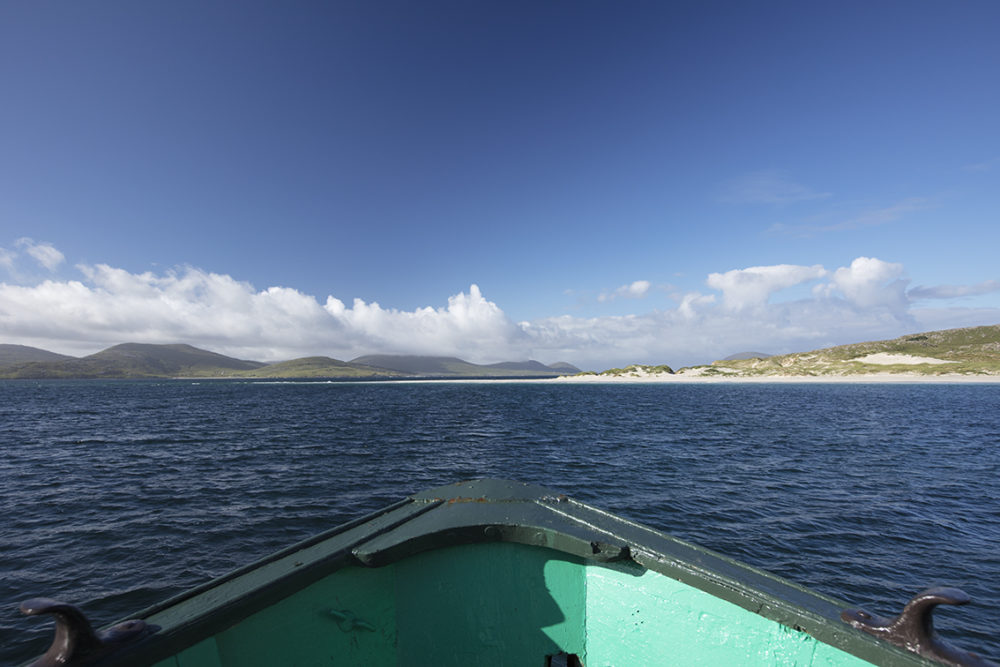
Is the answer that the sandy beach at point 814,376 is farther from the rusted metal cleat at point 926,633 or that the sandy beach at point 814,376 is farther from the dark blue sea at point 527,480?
the rusted metal cleat at point 926,633

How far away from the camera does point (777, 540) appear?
1253cm

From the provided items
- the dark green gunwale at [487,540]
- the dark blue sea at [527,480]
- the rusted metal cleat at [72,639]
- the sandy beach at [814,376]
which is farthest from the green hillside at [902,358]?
the rusted metal cleat at [72,639]

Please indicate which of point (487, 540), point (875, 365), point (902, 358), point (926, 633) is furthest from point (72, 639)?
point (902, 358)

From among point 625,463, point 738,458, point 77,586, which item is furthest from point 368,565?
point 738,458

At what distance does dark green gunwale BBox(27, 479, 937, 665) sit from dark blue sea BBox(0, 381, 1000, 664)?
30.5 ft

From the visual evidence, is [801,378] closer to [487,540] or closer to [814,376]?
[814,376]

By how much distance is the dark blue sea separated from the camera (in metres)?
10.6

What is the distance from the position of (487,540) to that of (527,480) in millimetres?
16035

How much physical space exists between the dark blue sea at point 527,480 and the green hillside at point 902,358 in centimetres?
11395

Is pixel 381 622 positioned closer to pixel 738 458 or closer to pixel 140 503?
pixel 140 503

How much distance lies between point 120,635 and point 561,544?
3.42 metres

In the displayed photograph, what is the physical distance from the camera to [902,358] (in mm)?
129500

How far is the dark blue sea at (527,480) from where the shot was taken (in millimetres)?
10594

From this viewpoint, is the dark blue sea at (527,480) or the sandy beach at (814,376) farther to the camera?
the sandy beach at (814,376)
